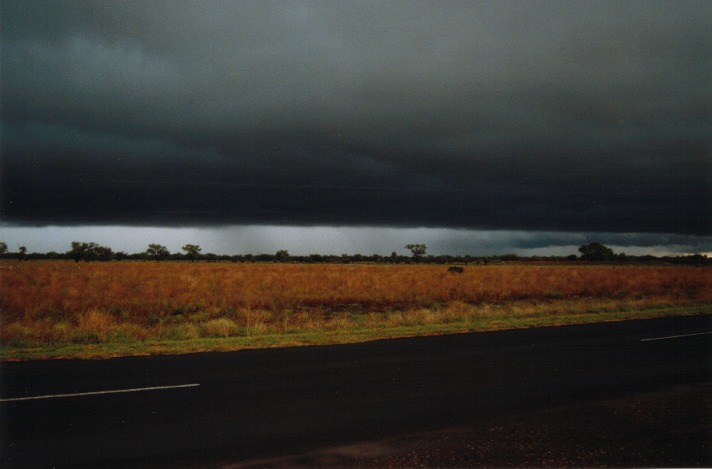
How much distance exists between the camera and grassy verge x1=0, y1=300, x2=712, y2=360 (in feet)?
39.1

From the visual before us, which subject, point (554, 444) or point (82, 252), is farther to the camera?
point (82, 252)

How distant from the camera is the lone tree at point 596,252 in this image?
12325cm

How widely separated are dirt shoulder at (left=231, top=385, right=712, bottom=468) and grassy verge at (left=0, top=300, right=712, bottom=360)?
25.1 feet

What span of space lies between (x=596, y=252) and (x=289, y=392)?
432 feet

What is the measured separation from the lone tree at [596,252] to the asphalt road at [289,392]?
122m

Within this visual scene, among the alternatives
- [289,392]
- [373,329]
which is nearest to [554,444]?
[289,392]

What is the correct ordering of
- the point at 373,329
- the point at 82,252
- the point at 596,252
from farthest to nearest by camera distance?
the point at 596,252, the point at 82,252, the point at 373,329

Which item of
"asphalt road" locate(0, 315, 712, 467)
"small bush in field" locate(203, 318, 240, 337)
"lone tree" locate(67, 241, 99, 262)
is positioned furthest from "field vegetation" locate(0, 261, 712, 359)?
"lone tree" locate(67, 241, 99, 262)

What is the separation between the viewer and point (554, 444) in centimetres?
556

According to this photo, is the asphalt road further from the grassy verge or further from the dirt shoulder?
the grassy verge

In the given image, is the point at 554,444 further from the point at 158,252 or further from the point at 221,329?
the point at 158,252

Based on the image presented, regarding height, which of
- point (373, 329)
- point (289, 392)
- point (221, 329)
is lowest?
point (373, 329)

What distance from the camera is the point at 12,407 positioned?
6934 mm

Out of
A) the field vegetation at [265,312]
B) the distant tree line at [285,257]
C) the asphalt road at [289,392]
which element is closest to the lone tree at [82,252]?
the distant tree line at [285,257]
